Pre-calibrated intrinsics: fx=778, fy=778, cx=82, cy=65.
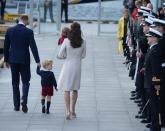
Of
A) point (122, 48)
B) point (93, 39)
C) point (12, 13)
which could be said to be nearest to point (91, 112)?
point (122, 48)

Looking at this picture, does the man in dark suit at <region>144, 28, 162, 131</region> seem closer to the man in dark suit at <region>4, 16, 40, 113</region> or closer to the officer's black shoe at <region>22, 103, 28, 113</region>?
the man in dark suit at <region>4, 16, 40, 113</region>

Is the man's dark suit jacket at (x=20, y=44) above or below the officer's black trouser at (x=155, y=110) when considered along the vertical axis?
above

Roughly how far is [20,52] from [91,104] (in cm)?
236

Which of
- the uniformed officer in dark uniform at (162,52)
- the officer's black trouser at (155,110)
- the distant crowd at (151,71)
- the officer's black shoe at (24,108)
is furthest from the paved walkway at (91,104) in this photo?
the officer's black trouser at (155,110)

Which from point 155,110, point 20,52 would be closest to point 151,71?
point 155,110

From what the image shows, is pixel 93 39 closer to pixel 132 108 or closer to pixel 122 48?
pixel 122 48

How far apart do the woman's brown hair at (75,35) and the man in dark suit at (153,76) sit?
212cm

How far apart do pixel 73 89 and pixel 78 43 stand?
96 cm

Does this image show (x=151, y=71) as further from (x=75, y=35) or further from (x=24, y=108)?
(x=24, y=108)

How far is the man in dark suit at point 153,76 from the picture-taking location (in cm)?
1378

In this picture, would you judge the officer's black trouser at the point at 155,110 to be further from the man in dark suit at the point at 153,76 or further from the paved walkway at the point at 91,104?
the paved walkway at the point at 91,104

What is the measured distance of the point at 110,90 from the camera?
2020 centimetres

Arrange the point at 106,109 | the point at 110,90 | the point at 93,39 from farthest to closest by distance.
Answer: the point at 93,39
the point at 110,90
the point at 106,109

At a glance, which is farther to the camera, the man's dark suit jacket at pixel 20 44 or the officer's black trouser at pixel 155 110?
the man's dark suit jacket at pixel 20 44
